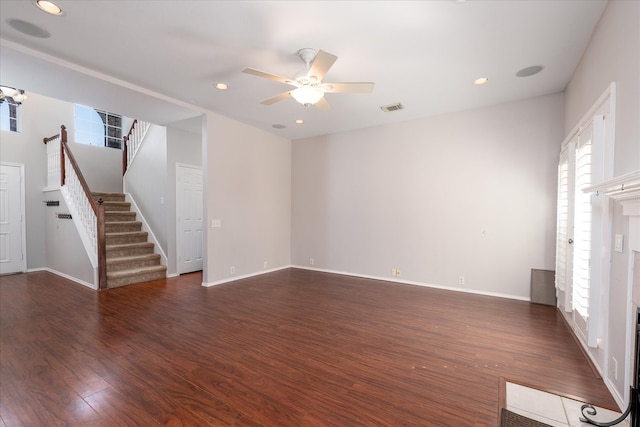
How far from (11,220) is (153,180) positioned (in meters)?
3.00

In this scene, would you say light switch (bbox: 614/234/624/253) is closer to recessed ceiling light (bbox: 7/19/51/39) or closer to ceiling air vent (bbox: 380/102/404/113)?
ceiling air vent (bbox: 380/102/404/113)

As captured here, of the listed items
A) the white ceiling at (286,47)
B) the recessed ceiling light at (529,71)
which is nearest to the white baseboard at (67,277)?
the white ceiling at (286,47)

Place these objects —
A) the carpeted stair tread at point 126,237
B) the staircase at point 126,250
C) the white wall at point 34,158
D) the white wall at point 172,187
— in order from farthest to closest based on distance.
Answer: the white wall at point 34,158, the white wall at point 172,187, the carpeted stair tread at point 126,237, the staircase at point 126,250

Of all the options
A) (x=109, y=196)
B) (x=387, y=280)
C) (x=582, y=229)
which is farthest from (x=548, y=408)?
(x=109, y=196)

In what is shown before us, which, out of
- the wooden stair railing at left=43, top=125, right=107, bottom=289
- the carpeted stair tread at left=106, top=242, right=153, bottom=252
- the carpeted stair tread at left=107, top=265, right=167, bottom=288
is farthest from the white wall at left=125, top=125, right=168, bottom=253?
the wooden stair railing at left=43, top=125, right=107, bottom=289

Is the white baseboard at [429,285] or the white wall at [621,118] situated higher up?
the white wall at [621,118]

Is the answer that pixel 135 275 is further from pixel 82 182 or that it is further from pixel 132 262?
pixel 82 182

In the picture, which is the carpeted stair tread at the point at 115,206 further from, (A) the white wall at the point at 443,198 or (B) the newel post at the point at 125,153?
(A) the white wall at the point at 443,198

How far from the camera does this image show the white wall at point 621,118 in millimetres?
1842

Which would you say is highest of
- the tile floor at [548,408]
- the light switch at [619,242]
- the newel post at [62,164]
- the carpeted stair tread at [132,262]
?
the newel post at [62,164]

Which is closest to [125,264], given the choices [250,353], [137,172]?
[137,172]

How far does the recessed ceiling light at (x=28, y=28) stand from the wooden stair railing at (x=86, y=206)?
272cm

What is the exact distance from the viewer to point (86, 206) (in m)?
5.11

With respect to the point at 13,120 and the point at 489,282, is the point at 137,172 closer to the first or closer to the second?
the point at 13,120
